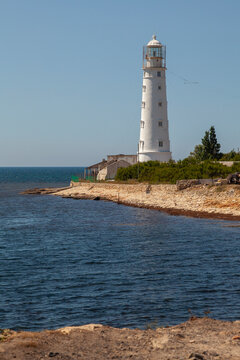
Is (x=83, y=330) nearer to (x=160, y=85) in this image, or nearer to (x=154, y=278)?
(x=154, y=278)

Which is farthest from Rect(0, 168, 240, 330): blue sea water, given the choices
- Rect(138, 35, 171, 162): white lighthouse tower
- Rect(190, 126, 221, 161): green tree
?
Rect(190, 126, 221, 161): green tree

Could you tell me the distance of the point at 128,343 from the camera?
1347 centimetres

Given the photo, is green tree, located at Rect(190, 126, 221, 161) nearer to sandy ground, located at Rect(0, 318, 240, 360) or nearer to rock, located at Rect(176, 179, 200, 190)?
rock, located at Rect(176, 179, 200, 190)

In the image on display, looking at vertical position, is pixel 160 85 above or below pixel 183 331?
above

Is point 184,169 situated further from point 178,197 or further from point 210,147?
point 210,147

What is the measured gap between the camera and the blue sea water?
17.5 meters

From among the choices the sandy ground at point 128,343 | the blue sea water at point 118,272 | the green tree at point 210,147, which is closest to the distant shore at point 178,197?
the blue sea water at point 118,272

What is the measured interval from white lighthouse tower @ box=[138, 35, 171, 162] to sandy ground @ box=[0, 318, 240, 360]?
51.3 meters

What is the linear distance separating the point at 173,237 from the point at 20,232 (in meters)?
12.3

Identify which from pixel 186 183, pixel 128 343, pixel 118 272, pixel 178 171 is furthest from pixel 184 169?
pixel 128 343

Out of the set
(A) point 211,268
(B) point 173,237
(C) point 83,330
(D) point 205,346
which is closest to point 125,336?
(C) point 83,330

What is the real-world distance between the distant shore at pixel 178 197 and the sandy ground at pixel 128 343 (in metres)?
28.5

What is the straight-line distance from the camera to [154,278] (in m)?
22.4

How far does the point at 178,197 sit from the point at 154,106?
1710 cm
